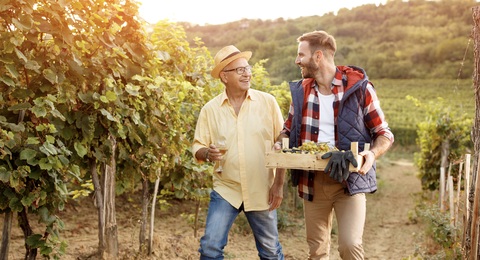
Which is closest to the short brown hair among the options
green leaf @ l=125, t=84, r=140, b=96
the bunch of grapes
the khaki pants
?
the bunch of grapes

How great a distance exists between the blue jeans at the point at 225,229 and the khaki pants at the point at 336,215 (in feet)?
0.86

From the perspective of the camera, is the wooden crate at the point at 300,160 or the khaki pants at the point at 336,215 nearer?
the wooden crate at the point at 300,160

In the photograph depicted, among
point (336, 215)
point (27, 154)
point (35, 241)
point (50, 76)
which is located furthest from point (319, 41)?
point (35, 241)

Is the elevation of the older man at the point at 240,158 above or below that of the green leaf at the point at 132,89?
below

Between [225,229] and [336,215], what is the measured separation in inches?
29.1

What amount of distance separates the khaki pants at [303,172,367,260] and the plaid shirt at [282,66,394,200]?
9cm

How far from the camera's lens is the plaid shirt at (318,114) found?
368 cm

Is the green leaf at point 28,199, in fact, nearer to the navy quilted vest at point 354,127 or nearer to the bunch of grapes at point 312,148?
the bunch of grapes at point 312,148

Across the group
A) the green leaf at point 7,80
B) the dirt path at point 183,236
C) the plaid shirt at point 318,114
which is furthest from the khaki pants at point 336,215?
the dirt path at point 183,236

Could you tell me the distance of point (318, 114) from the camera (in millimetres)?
3768

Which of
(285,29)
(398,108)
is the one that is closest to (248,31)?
(285,29)

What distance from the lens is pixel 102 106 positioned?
4.28m

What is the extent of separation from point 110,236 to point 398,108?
127ft

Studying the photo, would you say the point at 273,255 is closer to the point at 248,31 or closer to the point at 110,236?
the point at 110,236
